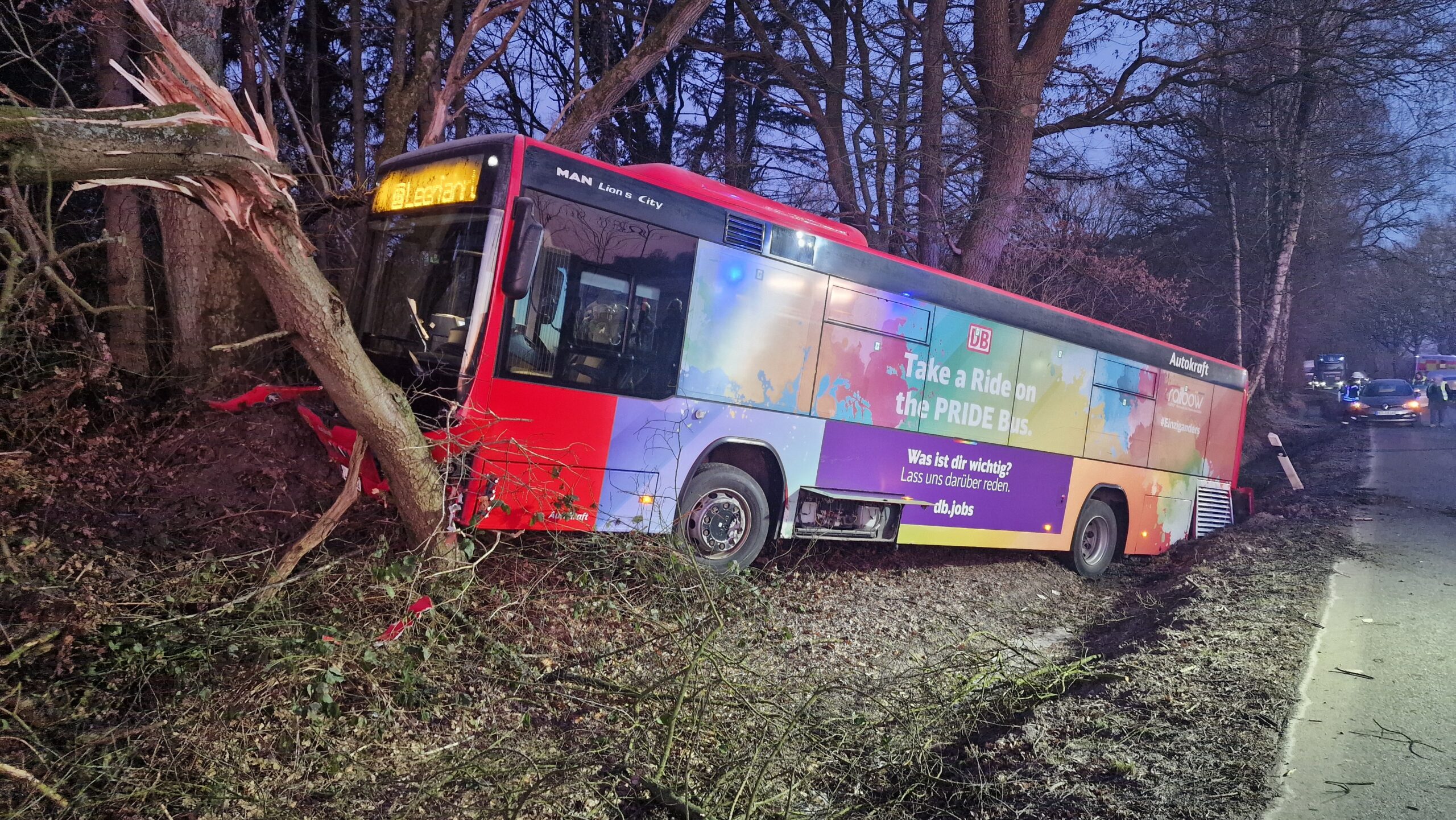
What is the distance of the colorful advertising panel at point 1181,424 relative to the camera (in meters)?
12.1

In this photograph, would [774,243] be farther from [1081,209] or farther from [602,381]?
[1081,209]

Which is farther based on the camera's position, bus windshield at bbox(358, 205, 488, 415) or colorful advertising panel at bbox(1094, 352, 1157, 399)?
colorful advertising panel at bbox(1094, 352, 1157, 399)

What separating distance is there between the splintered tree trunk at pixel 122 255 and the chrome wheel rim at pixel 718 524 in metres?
5.60

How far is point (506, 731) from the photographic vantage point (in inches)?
164

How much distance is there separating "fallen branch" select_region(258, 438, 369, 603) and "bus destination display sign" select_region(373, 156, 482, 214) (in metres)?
1.93

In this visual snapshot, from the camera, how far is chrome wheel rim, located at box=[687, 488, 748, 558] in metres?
7.00

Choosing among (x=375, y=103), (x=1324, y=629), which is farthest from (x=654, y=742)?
(x=375, y=103)

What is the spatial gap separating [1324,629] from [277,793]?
22.9ft

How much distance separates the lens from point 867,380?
8141 mm

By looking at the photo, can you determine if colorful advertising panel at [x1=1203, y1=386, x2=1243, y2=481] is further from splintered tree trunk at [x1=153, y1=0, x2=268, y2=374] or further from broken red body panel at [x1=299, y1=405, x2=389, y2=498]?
splintered tree trunk at [x1=153, y1=0, x2=268, y2=374]

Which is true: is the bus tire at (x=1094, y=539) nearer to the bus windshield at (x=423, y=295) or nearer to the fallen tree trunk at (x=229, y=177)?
the bus windshield at (x=423, y=295)

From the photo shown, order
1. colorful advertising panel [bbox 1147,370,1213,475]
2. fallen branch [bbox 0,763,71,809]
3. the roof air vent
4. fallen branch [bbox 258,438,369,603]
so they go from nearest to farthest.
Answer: fallen branch [bbox 0,763,71,809] → fallen branch [bbox 258,438,369,603] → the roof air vent → colorful advertising panel [bbox 1147,370,1213,475]

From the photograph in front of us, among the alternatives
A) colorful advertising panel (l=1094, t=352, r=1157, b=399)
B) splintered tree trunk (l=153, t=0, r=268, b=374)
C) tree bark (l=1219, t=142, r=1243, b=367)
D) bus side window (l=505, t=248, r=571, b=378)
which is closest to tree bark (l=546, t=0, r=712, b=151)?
splintered tree trunk (l=153, t=0, r=268, b=374)

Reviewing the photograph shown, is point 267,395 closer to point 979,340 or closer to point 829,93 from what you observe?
point 979,340
